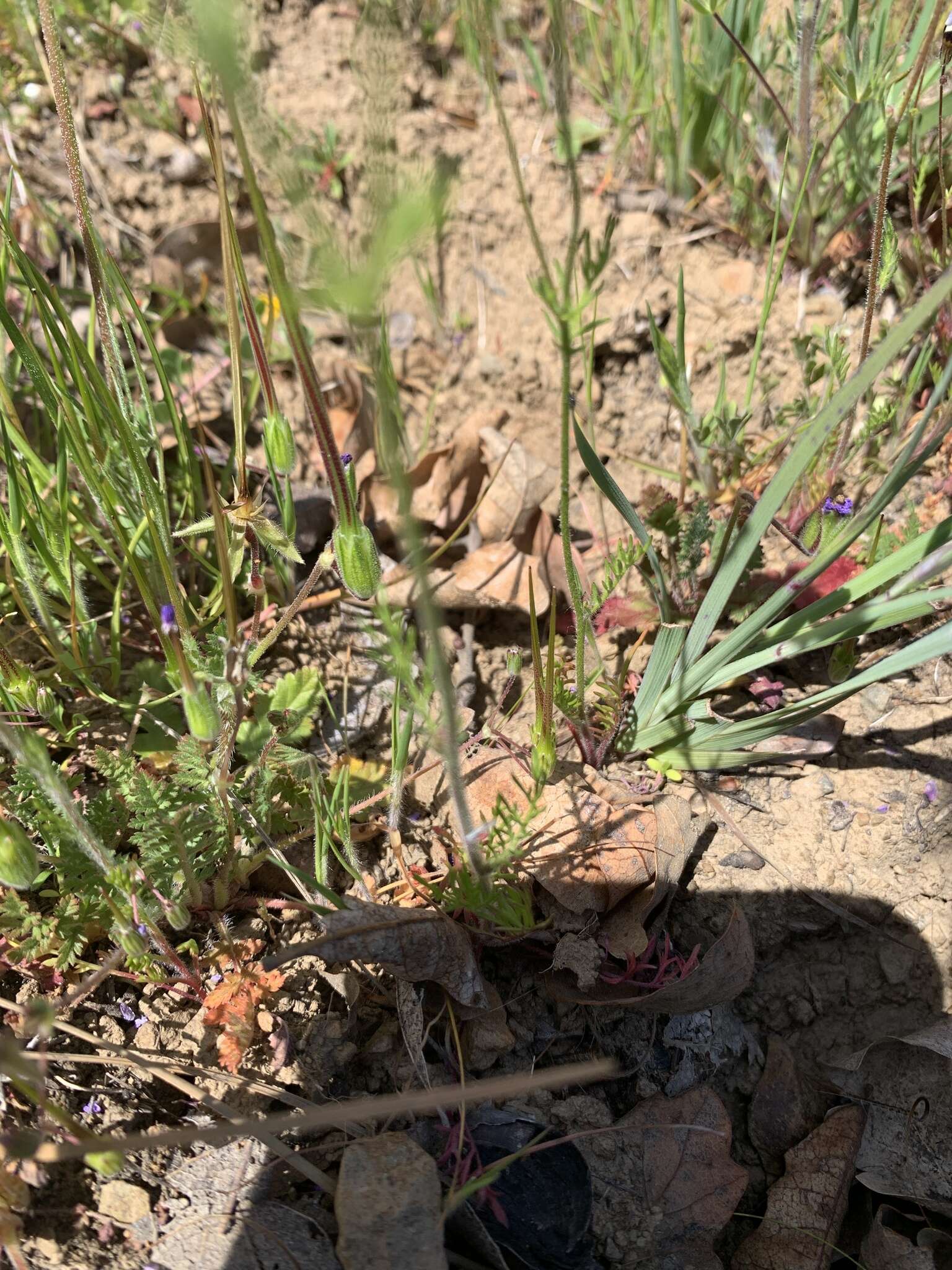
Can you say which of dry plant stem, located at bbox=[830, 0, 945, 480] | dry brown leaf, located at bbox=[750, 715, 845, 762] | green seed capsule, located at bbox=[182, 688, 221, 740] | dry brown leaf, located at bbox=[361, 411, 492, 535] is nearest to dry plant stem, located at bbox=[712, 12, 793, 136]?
dry plant stem, located at bbox=[830, 0, 945, 480]

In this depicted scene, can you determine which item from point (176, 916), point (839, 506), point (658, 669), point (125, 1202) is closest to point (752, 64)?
point (839, 506)

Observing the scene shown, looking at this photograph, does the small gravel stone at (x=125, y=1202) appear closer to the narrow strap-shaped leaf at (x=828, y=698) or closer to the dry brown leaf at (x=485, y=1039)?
the dry brown leaf at (x=485, y=1039)

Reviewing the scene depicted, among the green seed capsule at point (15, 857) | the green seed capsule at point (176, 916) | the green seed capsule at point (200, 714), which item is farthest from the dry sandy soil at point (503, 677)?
the green seed capsule at point (200, 714)

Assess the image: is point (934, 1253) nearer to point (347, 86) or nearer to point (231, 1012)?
point (231, 1012)

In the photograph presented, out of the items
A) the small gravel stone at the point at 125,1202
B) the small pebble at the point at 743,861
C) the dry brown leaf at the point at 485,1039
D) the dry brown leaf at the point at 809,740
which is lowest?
the dry brown leaf at the point at 485,1039

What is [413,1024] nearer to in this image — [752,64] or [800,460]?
[800,460]
